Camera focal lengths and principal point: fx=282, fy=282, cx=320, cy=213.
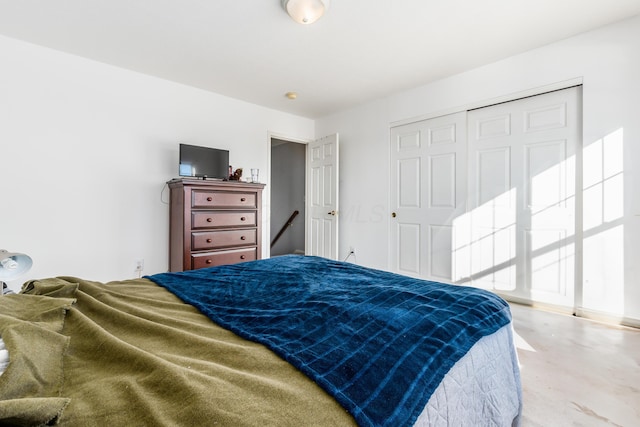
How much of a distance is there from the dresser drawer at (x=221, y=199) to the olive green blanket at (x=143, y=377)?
6.73ft

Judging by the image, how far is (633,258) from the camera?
7.71 feet

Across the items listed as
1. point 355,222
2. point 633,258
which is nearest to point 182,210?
point 355,222

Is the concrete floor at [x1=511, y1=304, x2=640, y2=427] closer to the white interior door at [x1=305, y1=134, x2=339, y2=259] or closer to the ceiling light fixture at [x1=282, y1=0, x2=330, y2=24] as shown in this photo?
the white interior door at [x1=305, y1=134, x2=339, y2=259]

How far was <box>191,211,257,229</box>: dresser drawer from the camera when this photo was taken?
295cm

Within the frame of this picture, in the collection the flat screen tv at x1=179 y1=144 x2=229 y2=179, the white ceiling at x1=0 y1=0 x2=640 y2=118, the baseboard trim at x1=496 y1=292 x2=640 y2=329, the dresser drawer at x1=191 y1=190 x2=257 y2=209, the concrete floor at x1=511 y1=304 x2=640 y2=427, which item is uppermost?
the white ceiling at x1=0 y1=0 x2=640 y2=118

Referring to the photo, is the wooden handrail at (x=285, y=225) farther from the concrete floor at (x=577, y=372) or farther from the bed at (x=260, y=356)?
the bed at (x=260, y=356)

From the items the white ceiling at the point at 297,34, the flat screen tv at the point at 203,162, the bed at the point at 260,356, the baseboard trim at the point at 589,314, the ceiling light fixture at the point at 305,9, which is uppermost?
the white ceiling at the point at 297,34

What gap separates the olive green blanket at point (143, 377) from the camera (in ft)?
1.66

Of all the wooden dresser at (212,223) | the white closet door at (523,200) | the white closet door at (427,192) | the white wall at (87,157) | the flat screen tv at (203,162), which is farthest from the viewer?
the white closet door at (427,192)

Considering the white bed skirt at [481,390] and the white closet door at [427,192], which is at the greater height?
the white closet door at [427,192]

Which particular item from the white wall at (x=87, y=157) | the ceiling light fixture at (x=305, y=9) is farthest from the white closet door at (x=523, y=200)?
the white wall at (x=87, y=157)

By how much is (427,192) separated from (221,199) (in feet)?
8.22

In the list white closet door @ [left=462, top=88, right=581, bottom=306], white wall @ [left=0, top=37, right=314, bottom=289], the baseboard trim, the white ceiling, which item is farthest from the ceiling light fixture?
the baseboard trim

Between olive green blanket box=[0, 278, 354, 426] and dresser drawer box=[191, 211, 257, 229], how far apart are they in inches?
79.2
